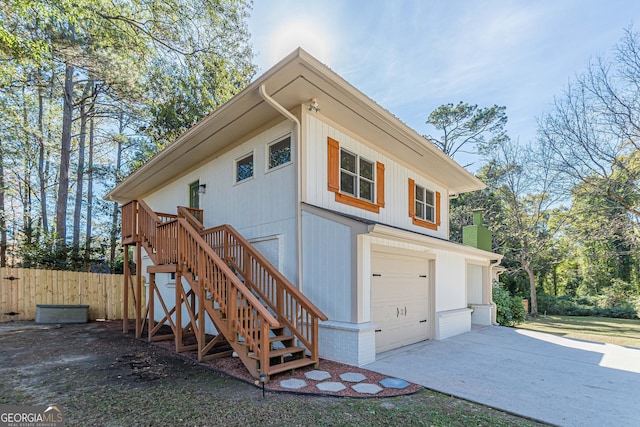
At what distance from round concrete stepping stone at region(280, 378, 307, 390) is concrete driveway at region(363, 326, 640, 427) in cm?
133

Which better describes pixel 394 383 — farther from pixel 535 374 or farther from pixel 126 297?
pixel 126 297

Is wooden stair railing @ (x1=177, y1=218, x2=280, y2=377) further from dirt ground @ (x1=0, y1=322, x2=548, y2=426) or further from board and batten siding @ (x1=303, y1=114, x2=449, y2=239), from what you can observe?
board and batten siding @ (x1=303, y1=114, x2=449, y2=239)

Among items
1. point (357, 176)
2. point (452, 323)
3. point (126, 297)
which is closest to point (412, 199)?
point (357, 176)

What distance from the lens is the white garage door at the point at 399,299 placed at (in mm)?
6238

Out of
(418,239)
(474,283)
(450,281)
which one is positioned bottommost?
(474,283)

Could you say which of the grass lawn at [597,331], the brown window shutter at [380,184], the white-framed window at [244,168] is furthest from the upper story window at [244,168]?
the grass lawn at [597,331]

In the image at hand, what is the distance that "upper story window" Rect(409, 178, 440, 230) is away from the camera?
900 cm

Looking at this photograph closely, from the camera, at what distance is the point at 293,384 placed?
4273mm

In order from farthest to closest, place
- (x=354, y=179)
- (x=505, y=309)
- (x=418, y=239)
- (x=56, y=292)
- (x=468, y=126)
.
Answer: (x=468, y=126)
(x=505, y=309)
(x=56, y=292)
(x=354, y=179)
(x=418, y=239)

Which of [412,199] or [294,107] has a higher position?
[294,107]

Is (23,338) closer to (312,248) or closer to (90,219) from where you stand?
(312,248)

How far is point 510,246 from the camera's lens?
65.0 ft

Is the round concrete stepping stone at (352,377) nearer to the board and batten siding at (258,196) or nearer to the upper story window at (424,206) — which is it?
the board and batten siding at (258,196)

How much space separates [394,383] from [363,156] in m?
4.60
